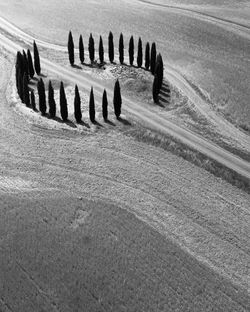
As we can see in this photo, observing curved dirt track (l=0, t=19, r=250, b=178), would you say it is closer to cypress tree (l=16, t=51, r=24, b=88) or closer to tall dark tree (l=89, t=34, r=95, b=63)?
tall dark tree (l=89, t=34, r=95, b=63)

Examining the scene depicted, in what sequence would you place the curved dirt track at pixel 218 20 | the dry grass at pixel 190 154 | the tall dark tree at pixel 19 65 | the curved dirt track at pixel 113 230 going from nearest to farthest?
the curved dirt track at pixel 113 230 → the dry grass at pixel 190 154 → the tall dark tree at pixel 19 65 → the curved dirt track at pixel 218 20

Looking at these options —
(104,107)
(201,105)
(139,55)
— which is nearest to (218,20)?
(139,55)

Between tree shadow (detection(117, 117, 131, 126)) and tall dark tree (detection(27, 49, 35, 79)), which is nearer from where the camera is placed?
tree shadow (detection(117, 117, 131, 126))

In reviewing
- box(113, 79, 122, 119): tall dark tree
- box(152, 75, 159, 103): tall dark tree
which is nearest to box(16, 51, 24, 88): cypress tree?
box(113, 79, 122, 119): tall dark tree

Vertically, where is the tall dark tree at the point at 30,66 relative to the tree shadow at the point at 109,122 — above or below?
above

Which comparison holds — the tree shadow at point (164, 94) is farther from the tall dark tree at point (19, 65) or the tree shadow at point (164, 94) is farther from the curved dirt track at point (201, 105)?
the tall dark tree at point (19, 65)

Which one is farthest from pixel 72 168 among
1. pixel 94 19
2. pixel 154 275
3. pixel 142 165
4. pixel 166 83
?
pixel 94 19

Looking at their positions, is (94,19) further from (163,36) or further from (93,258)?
(93,258)

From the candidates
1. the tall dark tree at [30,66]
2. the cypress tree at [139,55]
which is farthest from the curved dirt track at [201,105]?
the tall dark tree at [30,66]

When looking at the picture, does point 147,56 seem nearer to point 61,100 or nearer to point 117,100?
point 117,100
